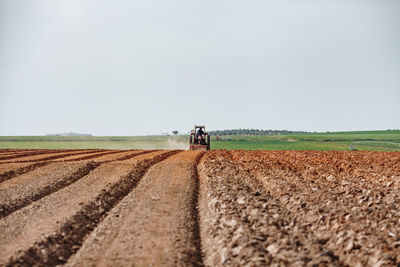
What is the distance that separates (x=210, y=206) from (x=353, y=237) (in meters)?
5.28

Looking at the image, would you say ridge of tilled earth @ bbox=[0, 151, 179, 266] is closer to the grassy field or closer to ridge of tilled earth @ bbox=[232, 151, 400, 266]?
ridge of tilled earth @ bbox=[232, 151, 400, 266]

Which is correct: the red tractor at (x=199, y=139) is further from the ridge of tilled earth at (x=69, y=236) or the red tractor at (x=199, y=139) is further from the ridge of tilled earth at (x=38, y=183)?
the ridge of tilled earth at (x=69, y=236)

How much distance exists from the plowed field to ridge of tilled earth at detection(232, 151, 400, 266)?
3 centimetres

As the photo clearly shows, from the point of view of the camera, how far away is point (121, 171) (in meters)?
20.6

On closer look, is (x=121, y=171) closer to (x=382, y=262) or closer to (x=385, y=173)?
(x=385, y=173)

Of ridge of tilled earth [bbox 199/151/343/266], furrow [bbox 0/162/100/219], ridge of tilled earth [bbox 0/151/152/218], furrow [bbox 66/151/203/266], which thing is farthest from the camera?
ridge of tilled earth [bbox 0/151/152/218]

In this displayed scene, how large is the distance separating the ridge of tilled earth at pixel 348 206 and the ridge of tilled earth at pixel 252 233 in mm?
395

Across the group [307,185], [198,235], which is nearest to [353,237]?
[198,235]

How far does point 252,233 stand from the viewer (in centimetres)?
891

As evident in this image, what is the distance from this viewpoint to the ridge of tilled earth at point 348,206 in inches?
302

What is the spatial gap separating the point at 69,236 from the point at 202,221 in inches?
153

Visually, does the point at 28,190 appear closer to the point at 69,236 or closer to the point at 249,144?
the point at 69,236

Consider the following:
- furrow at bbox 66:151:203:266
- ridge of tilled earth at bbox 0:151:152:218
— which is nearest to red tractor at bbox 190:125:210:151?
ridge of tilled earth at bbox 0:151:152:218

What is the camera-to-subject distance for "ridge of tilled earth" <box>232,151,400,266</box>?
25.1 feet
